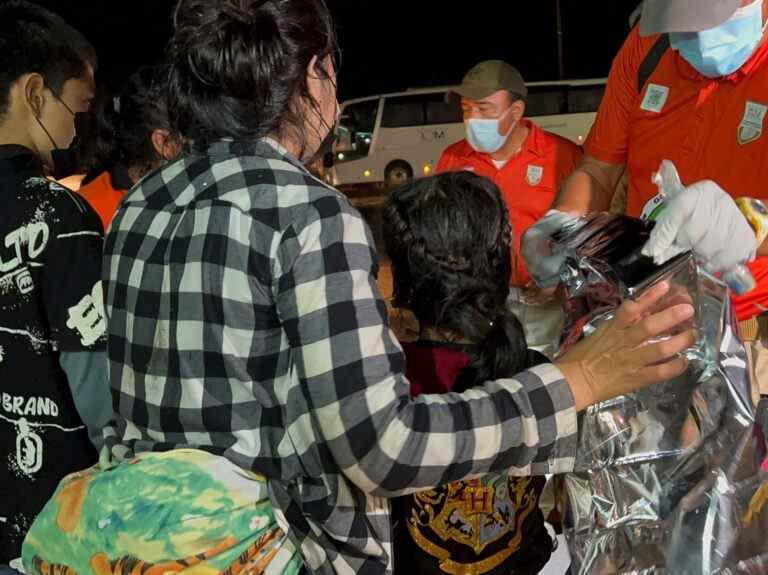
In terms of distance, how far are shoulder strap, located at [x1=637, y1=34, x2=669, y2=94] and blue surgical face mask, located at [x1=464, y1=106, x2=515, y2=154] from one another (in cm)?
244

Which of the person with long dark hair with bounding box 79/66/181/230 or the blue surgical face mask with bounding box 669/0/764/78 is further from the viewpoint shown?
the person with long dark hair with bounding box 79/66/181/230

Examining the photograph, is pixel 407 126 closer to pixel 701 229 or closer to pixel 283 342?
pixel 701 229

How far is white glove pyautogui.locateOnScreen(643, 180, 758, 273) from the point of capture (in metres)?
1.50

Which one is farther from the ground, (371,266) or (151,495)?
(371,266)

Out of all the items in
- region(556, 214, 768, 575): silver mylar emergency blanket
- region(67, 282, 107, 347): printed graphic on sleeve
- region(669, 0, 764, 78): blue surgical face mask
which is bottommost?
region(556, 214, 768, 575): silver mylar emergency blanket

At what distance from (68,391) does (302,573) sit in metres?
0.72

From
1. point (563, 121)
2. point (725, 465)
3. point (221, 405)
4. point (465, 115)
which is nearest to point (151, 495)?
point (221, 405)

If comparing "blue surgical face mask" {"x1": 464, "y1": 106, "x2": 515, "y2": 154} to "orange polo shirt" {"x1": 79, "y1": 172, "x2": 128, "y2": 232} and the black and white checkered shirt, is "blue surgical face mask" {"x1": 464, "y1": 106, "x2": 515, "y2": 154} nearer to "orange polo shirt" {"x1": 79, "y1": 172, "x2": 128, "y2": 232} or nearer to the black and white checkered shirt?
"orange polo shirt" {"x1": 79, "y1": 172, "x2": 128, "y2": 232}

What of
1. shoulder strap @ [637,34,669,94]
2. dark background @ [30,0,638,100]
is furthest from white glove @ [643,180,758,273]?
dark background @ [30,0,638,100]

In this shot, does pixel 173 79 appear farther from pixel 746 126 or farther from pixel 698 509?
pixel 746 126

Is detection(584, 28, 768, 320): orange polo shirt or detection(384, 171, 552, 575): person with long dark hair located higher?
detection(584, 28, 768, 320): orange polo shirt

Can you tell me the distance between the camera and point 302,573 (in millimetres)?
1378

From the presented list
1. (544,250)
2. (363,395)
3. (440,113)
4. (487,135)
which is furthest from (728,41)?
(440,113)

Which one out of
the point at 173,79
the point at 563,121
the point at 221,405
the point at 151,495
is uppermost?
the point at 173,79
